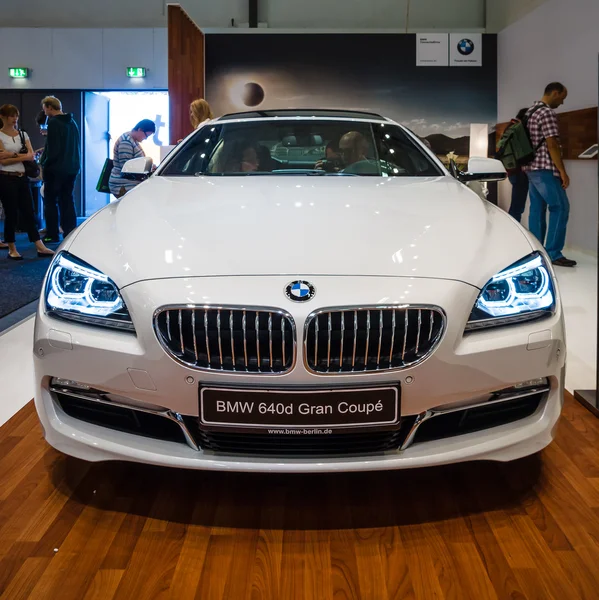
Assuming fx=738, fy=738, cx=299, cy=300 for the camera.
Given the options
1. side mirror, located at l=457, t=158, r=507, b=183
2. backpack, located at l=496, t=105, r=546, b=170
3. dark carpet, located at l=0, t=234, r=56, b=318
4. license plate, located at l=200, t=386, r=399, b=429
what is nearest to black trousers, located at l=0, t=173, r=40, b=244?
dark carpet, located at l=0, t=234, r=56, b=318

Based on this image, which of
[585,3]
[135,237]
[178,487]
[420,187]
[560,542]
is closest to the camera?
[560,542]

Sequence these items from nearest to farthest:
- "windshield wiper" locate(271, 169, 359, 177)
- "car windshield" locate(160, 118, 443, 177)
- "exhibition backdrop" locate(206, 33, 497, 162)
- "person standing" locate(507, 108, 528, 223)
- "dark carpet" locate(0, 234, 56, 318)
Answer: "windshield wiper" locate(271, 169, 359, 177)
"car windshield" locate(160, 118, 443, 177)
"dark carpet" locate(0, 234, 56, 318)
"person standing" locate(507, 108, 528, 223)
"exhibition backdrop" locate(206, 33, 497, 162)

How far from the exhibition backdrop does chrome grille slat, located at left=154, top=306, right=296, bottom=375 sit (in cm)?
848

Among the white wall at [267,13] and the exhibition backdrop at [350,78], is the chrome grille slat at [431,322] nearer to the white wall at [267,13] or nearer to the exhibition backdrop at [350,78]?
the exhibition backdrop at [350,78]

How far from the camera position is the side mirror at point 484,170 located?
2768mm

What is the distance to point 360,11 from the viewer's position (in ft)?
34.7

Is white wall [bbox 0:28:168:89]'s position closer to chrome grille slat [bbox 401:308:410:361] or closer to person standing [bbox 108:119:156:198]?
person standing [bbox 108:119:156:198]

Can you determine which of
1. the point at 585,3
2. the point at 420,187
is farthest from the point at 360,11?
the point at 420,187

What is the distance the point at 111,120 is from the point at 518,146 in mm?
7119

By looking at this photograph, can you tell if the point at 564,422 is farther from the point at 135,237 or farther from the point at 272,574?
the point at 135,237

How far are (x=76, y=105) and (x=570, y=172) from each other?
696cm

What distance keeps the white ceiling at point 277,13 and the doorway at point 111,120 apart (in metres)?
1.02

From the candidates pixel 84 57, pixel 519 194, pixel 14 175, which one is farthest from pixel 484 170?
pixel 84 57

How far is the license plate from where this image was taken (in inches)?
62.6
